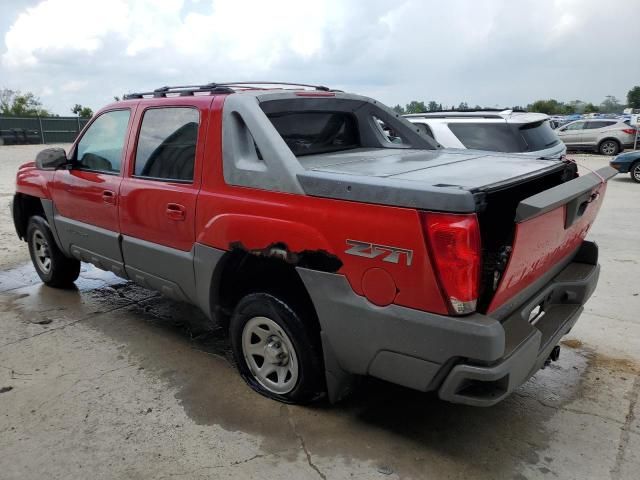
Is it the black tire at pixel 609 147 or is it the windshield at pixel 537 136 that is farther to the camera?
the black tire at pixel 609 147

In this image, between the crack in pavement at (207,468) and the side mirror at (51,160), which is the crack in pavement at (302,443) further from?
the side mirror at (51,160)

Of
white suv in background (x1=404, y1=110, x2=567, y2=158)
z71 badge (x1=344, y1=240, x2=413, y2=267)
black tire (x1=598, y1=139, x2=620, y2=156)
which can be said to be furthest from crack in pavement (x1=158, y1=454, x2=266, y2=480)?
black tire (x1=598, y1=139, x2=620, y2=156)

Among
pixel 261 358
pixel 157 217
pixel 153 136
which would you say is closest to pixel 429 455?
pixel 261 358

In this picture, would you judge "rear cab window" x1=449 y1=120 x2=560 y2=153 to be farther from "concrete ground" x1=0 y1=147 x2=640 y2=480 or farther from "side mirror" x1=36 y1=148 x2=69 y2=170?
"side mirror" x1=36 y1=148 x2=69 y2=170

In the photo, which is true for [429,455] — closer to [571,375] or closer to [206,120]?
[571,375]

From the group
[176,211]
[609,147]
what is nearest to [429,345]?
[176,211]

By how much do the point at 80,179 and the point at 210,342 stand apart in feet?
5.78

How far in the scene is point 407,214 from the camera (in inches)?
90.4

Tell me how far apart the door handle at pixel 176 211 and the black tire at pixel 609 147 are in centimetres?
2094

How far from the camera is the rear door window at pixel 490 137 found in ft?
24.3

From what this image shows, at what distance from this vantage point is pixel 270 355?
10.3 feet

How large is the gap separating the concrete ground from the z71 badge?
3.56 ft

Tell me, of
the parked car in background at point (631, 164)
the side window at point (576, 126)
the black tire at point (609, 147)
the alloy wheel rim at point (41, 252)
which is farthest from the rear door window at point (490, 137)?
the side window at point (576, 126)

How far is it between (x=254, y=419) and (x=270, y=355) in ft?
1.23
